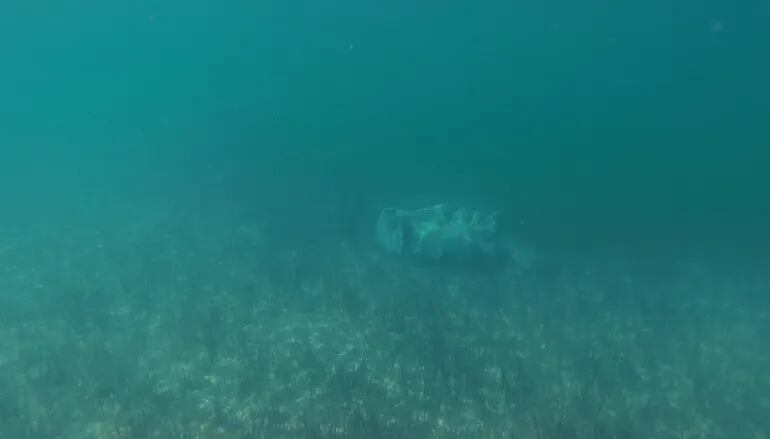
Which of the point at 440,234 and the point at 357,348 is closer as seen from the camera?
the point at 357,348

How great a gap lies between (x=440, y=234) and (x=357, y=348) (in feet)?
34.2

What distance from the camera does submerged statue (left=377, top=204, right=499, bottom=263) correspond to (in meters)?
33.2

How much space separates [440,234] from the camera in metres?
33.6

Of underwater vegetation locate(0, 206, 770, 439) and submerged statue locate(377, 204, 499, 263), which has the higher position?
submerged statue locate(377, 204, 499, 263)

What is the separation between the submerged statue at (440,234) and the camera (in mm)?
33250

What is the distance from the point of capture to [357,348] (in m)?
25.6

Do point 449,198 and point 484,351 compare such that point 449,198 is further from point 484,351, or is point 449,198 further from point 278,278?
point 484,351

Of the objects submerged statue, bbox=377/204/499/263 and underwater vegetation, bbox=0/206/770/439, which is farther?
submerged statue, bbox=377/204/499/263

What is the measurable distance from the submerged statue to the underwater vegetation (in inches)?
56.2

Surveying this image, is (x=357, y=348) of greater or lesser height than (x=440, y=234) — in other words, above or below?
below

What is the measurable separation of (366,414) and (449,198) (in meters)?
27.0

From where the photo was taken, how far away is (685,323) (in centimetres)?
2869

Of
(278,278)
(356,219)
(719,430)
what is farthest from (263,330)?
(719,430)

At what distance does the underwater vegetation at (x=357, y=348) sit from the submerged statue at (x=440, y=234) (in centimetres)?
143
